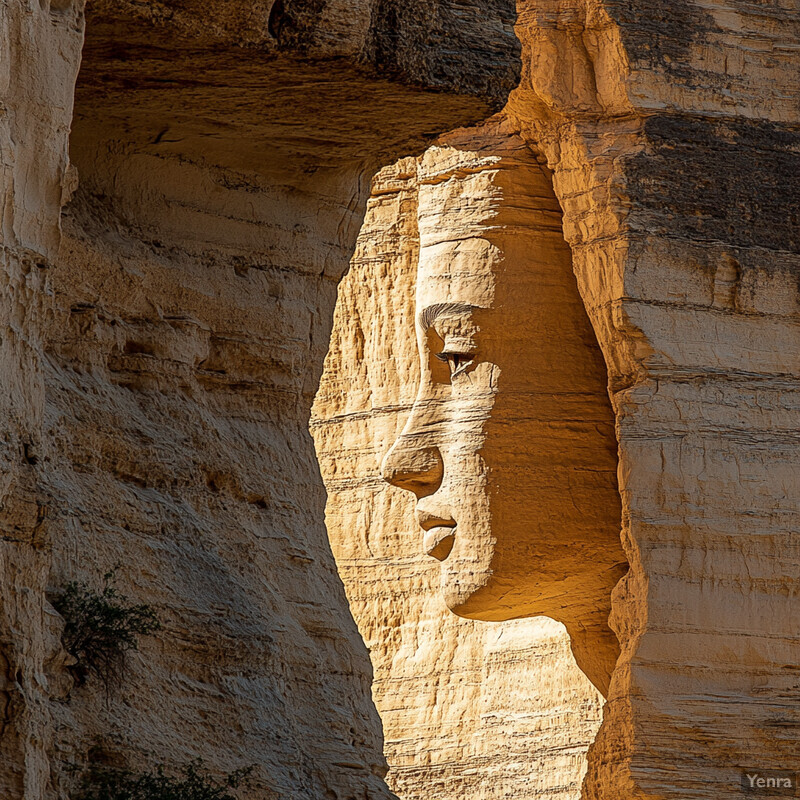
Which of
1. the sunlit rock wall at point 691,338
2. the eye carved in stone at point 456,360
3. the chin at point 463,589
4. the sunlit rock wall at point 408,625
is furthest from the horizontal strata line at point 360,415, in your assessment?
the sunlit rock wall at point 691,338

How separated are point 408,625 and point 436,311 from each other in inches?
104

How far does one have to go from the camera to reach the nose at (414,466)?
12.4 metres

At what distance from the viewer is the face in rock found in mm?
12086

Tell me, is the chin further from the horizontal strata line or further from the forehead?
the forehead

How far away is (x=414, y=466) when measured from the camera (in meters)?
12.5

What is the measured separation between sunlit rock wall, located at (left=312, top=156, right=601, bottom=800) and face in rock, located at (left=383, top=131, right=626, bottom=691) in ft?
2.65

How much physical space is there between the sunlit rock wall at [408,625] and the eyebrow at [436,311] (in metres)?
1.16

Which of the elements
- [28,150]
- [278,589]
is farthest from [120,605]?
[28,150]

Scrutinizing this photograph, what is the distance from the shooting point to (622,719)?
10.6m

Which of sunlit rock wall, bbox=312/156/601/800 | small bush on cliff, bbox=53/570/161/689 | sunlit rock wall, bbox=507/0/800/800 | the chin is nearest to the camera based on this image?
small bush on cliff, bbox=53/570/161/689

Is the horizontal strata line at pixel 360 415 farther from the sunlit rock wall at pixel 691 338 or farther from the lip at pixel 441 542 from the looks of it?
the sunlit rock wall at pixel 691 338

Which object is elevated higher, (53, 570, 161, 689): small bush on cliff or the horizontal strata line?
the horizontal strata line

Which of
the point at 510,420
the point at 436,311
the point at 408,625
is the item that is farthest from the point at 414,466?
the point at 408,625

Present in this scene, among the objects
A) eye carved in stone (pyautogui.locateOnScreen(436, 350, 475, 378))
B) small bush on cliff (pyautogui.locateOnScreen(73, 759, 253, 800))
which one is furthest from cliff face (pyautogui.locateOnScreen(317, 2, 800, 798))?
small bush on cliff (pyautogui.locateOnScreen(73, 759, 253, 800))
